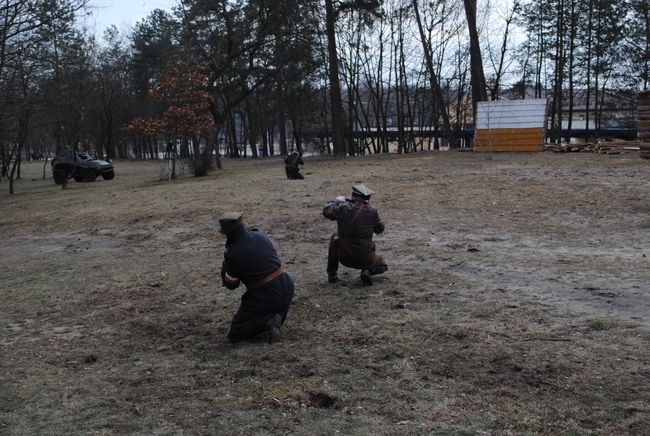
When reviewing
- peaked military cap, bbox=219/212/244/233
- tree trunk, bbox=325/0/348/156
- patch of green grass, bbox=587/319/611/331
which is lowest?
patch of green grass, bbox=587/319/611/331

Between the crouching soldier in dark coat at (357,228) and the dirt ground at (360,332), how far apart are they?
0.32 metres

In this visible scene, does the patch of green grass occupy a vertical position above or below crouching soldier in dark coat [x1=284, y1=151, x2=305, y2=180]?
below

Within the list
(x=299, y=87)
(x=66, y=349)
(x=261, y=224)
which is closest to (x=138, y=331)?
(x=66, y=349)

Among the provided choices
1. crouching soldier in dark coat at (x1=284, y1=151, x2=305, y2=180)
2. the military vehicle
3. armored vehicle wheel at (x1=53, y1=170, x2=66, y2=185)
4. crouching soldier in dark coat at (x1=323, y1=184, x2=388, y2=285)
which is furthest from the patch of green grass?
armored vehicle wheel at (x1=53, y1=170, x2=66, y2=185)

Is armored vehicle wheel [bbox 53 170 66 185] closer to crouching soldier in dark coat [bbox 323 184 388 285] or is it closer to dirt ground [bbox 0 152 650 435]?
dirt ground [bbox 0 152 650 435]

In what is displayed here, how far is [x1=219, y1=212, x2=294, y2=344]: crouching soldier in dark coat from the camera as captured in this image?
18.3 ft

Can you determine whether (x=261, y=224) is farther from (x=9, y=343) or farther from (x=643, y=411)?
(x=643, y=411)

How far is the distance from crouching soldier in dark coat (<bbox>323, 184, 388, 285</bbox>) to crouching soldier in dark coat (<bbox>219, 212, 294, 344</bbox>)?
5.12ft

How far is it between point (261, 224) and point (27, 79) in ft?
49.1

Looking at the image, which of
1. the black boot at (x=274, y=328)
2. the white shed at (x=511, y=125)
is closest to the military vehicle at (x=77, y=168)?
the white shed at (x=511, y=125)

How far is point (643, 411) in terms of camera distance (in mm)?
3705

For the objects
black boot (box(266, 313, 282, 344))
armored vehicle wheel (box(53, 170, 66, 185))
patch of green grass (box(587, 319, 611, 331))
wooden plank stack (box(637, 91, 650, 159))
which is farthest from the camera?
armored vehicle wheel (box(53, 170, 66, 185))

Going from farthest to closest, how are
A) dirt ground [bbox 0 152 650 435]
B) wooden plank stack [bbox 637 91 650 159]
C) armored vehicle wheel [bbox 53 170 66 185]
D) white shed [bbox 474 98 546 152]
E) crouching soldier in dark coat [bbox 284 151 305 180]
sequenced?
armored vehicle wheel [bbox 53 170 66 185], white shed [bbox 474 98 546 152], crouching soldier in dark coat [bbox 284 151 305 180], wooden plank stack [bbox 637 91 650 159], dirt ground [bbox 0 152 650 435]

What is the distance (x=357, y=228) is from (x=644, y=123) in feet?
54.1
